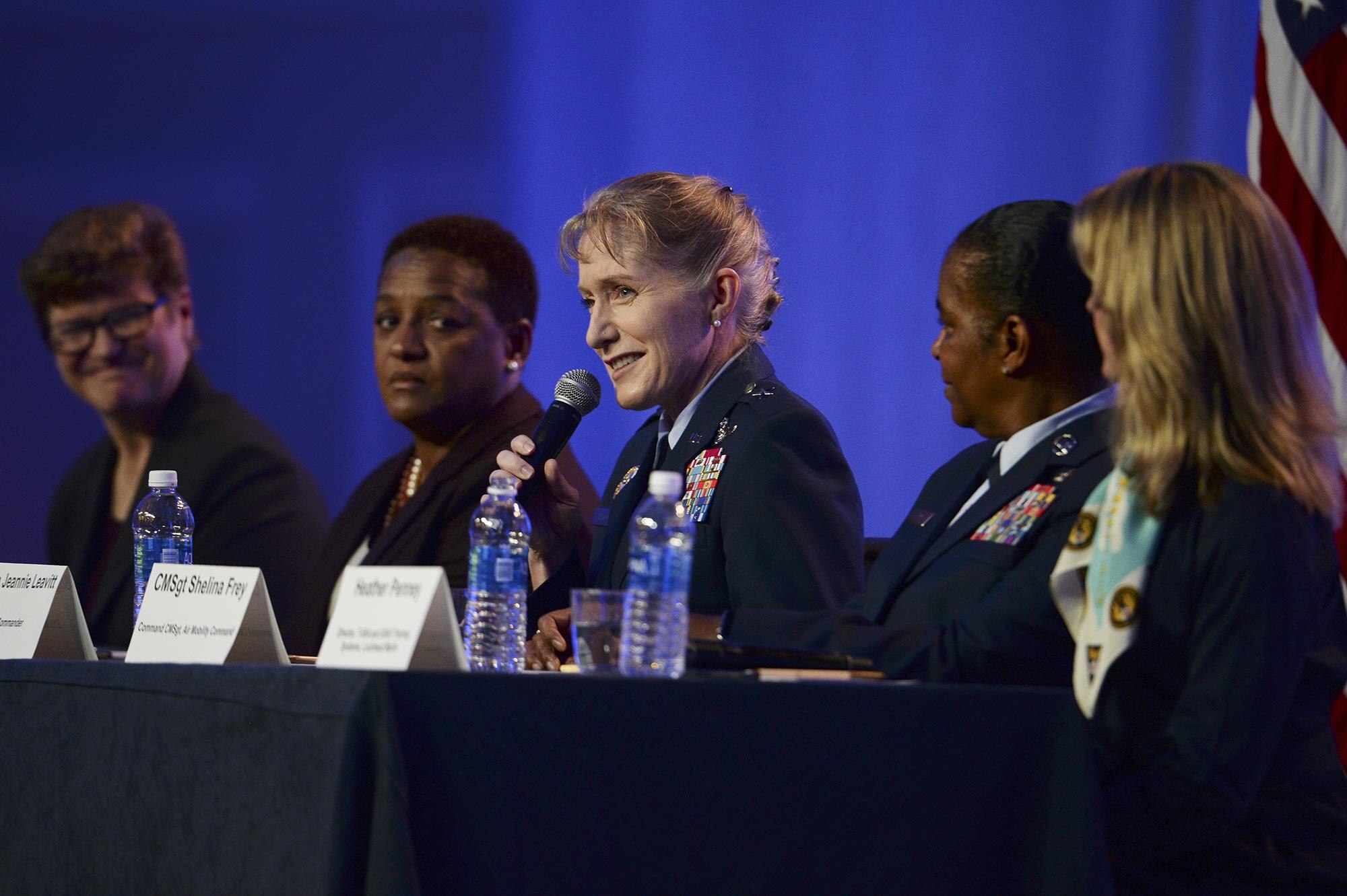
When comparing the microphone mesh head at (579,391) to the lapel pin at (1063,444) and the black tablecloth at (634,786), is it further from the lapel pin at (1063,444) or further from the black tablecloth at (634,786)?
the black tablecloth at (634,786)

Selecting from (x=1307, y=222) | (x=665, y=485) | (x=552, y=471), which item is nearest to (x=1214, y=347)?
(x=665, y=485)

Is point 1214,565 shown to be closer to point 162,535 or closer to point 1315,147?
point 162,535

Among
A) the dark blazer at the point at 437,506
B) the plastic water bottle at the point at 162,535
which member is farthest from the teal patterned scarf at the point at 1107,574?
the dark blazer at the point at 437,506

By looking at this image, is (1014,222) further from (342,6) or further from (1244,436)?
(342,6)

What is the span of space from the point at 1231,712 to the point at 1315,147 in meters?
2.19

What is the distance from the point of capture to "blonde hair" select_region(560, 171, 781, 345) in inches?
107

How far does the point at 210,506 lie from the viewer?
447 centimetres

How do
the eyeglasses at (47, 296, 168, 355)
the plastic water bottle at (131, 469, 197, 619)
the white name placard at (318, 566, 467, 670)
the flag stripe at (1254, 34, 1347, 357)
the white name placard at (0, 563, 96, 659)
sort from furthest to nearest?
the eyeglasses at (47, 296, 168, 355), the flag stripe at (1254, 34, 1347, 357), the plastic water bottle at (131, 469, 197, 619), the white name placard at (0, 563, 96, 659), the white name placard at (318, 566, 467, 670)

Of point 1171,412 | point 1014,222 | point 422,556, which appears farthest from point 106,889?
point 422,556

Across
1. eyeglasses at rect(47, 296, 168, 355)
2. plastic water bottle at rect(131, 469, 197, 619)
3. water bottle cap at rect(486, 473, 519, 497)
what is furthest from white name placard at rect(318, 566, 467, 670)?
eyeglasses at rect(47, 296, 168, 355)

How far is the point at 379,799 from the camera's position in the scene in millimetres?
1334

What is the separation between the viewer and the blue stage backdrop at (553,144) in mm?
3760

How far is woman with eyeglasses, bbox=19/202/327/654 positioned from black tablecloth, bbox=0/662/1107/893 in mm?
3032

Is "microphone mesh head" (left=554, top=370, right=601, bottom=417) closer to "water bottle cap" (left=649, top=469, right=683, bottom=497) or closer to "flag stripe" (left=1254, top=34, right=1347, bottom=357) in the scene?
"water bottle cap" (left=649, top=469, right=683, bottom=497)
